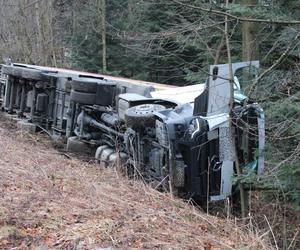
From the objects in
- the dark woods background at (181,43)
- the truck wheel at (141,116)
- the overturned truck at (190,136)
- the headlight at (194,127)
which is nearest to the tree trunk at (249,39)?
the dark woods background at (181,43)

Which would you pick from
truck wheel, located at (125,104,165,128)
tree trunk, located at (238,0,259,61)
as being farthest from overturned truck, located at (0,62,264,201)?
tree trunk, located at (238,0,259,61)

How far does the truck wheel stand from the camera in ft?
22.4

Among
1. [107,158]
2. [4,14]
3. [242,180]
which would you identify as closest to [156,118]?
[242,180]

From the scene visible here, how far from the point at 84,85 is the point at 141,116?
2706mm

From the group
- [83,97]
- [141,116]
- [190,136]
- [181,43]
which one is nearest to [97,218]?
[190,136]

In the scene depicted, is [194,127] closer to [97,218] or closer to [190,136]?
[190,136]

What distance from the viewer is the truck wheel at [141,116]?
683 centimetres

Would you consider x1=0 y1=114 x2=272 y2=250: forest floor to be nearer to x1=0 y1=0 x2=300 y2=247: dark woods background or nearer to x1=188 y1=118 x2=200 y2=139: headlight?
x1=188 y1=118 x2=200 y2=139: headlight

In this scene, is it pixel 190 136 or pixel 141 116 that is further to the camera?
pixel 141 116

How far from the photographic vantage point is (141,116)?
22.4ft

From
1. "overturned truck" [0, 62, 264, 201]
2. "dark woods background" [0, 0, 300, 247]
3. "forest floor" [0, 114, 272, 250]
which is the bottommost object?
"forest floor" [0, 114, 272, 250]

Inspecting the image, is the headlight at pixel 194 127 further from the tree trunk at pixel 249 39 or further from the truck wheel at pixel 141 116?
the tree trunk at pixel 249 39

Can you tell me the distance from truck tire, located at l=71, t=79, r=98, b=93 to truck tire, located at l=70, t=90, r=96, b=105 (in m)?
0.06

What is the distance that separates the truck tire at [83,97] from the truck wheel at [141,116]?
2175 mm
